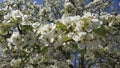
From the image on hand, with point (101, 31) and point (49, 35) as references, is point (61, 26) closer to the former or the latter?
point (49, 35)

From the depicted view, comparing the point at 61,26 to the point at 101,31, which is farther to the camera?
the point at 61,26

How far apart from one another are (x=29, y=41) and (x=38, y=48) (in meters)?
0.23

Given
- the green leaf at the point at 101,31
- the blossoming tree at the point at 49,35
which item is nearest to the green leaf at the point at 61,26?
the blossoming tree at the point at 49,35

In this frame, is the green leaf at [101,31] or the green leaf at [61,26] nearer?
the green leaf at [101,31]

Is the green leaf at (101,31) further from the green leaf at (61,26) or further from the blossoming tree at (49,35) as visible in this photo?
the green leaf at (61,26)

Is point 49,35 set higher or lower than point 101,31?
higher

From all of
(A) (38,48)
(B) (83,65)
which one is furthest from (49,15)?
(A) (38,48)

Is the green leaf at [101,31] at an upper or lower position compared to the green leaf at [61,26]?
lower

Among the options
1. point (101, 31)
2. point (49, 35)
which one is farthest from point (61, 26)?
point (101, 31)

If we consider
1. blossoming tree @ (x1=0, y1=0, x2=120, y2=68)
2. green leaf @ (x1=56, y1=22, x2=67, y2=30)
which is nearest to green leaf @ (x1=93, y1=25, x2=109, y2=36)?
blossoming tree @ (x1=0, y1=0, x2=120, y2=68)

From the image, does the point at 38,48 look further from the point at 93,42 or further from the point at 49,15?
the point at 49,15

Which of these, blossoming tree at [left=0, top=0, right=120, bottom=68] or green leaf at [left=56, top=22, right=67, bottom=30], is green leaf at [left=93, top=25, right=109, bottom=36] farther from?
green leaf at [left=56, top=22, right=67, bottom=30]

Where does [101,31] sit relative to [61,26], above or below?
below

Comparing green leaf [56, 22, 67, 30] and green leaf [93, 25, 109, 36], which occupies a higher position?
green leaf [56, 22, 67, 30]
